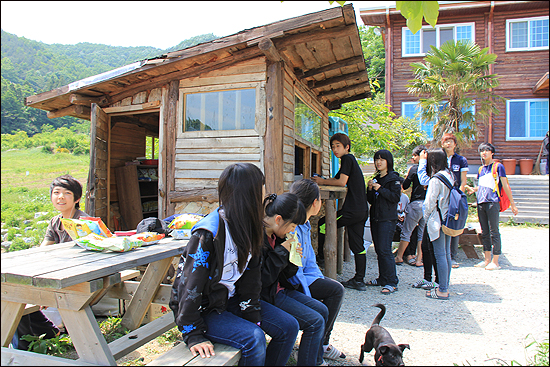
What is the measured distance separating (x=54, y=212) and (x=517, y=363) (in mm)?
18324

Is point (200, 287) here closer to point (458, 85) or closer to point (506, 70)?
point (458, 85)

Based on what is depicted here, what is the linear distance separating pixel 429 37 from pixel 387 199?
14.9 m

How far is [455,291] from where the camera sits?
194 inches

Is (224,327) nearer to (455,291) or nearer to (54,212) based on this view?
(455,291)

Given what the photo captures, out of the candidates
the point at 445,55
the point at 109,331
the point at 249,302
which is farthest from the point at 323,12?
the point at 445,55

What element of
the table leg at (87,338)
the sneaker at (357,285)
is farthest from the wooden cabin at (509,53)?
the table leg at (87,338)

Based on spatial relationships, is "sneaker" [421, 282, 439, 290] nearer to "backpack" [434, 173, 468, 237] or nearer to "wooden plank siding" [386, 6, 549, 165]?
"backpack" [434, 173, 468, 237]

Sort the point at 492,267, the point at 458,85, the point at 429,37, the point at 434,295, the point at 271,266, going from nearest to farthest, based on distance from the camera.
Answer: the point at 271,266 < the point at 434,295 < the point at 492,267 < the point at 458,85 < the point at 429,37

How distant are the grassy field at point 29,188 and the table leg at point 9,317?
10141mm

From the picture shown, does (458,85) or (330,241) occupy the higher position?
(458,85)

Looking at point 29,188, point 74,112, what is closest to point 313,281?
point 74,112

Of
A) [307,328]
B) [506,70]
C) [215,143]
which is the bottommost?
[307,328]

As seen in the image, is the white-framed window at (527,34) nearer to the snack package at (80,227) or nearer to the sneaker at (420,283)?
the sneaker at (420,283)

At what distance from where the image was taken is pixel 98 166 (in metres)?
5.78
